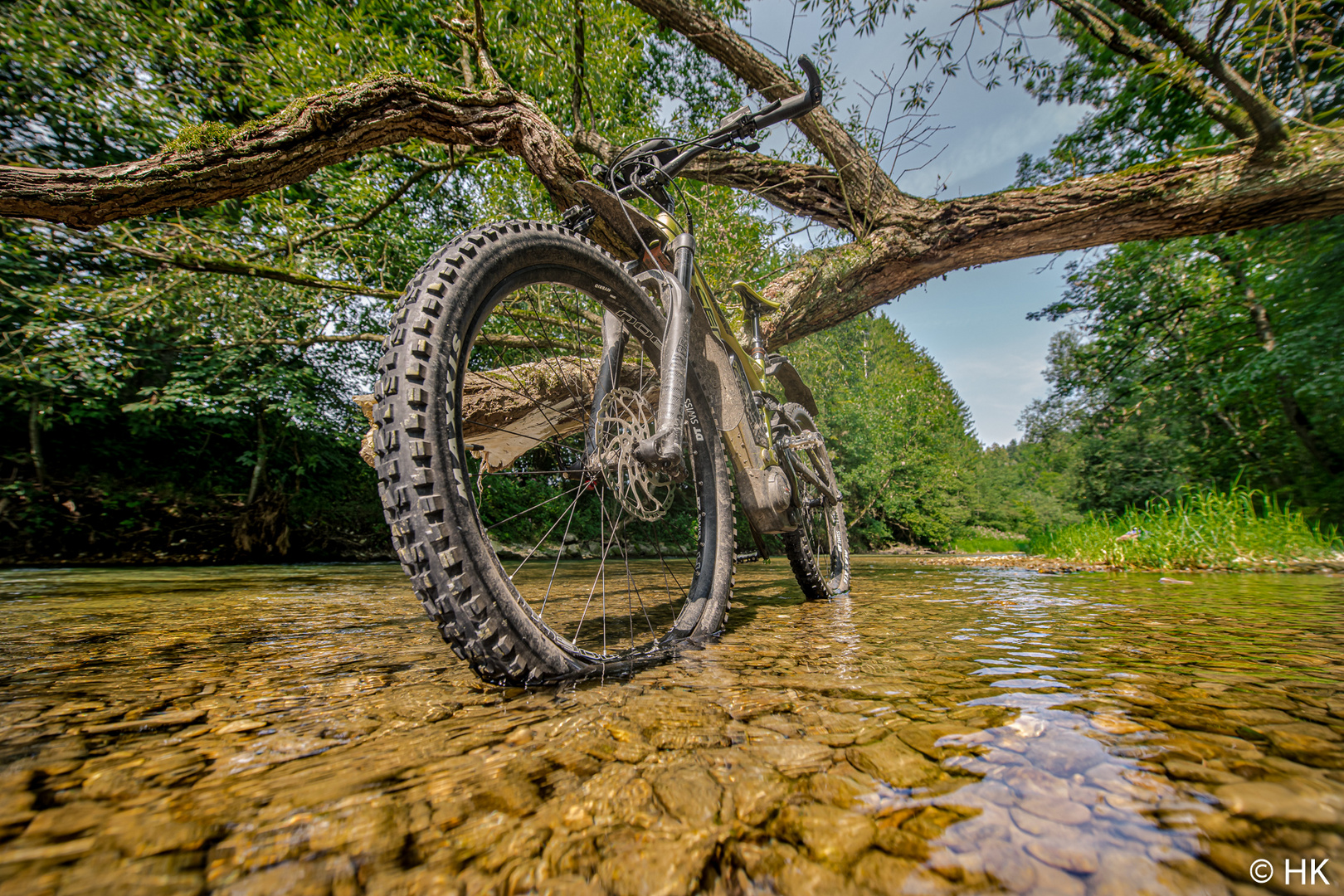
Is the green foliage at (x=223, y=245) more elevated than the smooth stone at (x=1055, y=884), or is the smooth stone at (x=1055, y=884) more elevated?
the green foliage at (x=223, y=245)

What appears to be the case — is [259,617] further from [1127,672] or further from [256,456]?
[256,456]

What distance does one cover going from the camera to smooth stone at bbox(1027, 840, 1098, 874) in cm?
47

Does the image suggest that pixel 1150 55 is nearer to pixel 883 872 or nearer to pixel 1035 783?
pixel 1035 783

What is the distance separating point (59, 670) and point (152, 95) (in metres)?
8.97

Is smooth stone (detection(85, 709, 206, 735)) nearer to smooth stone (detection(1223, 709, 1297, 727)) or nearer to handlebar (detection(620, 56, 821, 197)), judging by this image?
smooth stone (detection(1223, 709, 1297, 727))

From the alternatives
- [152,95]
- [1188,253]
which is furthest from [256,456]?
[1188,253]

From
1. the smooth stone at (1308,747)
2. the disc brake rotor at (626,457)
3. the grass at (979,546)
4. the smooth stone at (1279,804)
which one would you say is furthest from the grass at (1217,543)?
the grass at (979,546)

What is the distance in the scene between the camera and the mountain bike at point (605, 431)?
98cm

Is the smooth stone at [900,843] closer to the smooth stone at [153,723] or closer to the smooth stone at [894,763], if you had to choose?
the smooth stone at [894,763]

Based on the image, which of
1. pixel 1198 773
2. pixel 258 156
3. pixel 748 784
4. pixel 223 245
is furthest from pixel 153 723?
pixel 223 245

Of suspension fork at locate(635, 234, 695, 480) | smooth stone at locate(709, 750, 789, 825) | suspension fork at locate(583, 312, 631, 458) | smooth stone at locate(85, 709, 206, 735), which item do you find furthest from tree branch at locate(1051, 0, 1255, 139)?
smooth stone at locate(85, 709, 206, 735)

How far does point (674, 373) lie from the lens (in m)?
1.63

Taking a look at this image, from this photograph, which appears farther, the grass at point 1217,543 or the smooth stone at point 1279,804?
the grass at point 1217,543

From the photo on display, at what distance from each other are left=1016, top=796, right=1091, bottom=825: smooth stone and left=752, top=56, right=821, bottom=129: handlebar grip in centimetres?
261
